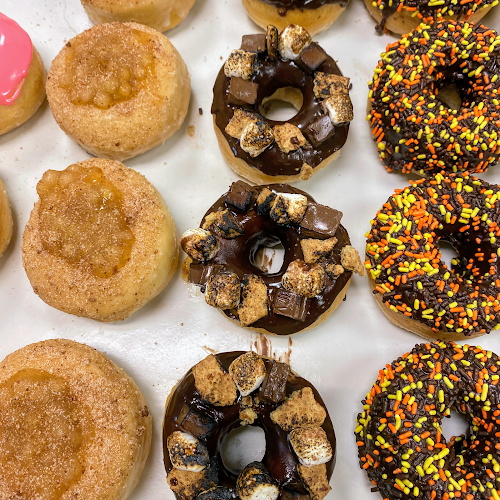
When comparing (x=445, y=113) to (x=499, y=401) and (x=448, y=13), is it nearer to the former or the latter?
(x=448, y=13)

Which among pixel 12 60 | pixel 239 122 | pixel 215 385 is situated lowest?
pixel 215 385

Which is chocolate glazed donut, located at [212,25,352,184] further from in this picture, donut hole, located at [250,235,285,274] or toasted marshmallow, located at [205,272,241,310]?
toasted marshmallow, located at [205,272,241,310]

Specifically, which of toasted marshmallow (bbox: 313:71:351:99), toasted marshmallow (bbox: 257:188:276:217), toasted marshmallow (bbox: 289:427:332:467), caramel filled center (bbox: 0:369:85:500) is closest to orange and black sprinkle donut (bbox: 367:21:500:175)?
toasted marshmallow (bbox: 313:71:351:99)

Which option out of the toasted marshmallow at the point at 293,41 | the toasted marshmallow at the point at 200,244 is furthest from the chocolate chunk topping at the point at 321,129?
the toasted marshmallow at the point at 200,244

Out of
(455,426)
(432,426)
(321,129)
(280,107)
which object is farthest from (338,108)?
(455,426)

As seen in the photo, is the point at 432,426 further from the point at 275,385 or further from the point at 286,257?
the point at 286,257
